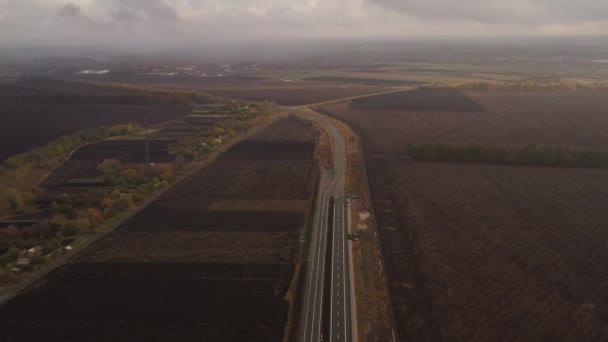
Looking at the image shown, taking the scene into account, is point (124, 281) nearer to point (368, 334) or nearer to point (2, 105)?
point (368, 334)

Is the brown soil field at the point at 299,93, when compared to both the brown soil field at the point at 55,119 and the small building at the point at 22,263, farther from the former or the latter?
the small building at the point at 22,263

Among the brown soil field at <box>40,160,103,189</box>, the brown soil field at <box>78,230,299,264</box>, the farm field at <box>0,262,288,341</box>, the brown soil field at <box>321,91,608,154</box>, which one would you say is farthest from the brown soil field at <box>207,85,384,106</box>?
the farm field at <box>0,262,288,341</box>

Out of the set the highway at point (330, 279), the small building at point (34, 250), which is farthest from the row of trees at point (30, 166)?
the highway at point (330, 279)

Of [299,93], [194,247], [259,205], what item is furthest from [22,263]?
[299,93]

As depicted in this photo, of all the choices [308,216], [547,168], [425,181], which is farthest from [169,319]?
[547,168]

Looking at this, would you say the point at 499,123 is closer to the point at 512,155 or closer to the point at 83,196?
the point at 512,155

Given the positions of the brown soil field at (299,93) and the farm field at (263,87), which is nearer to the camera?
the brown soil field at (299,93)
